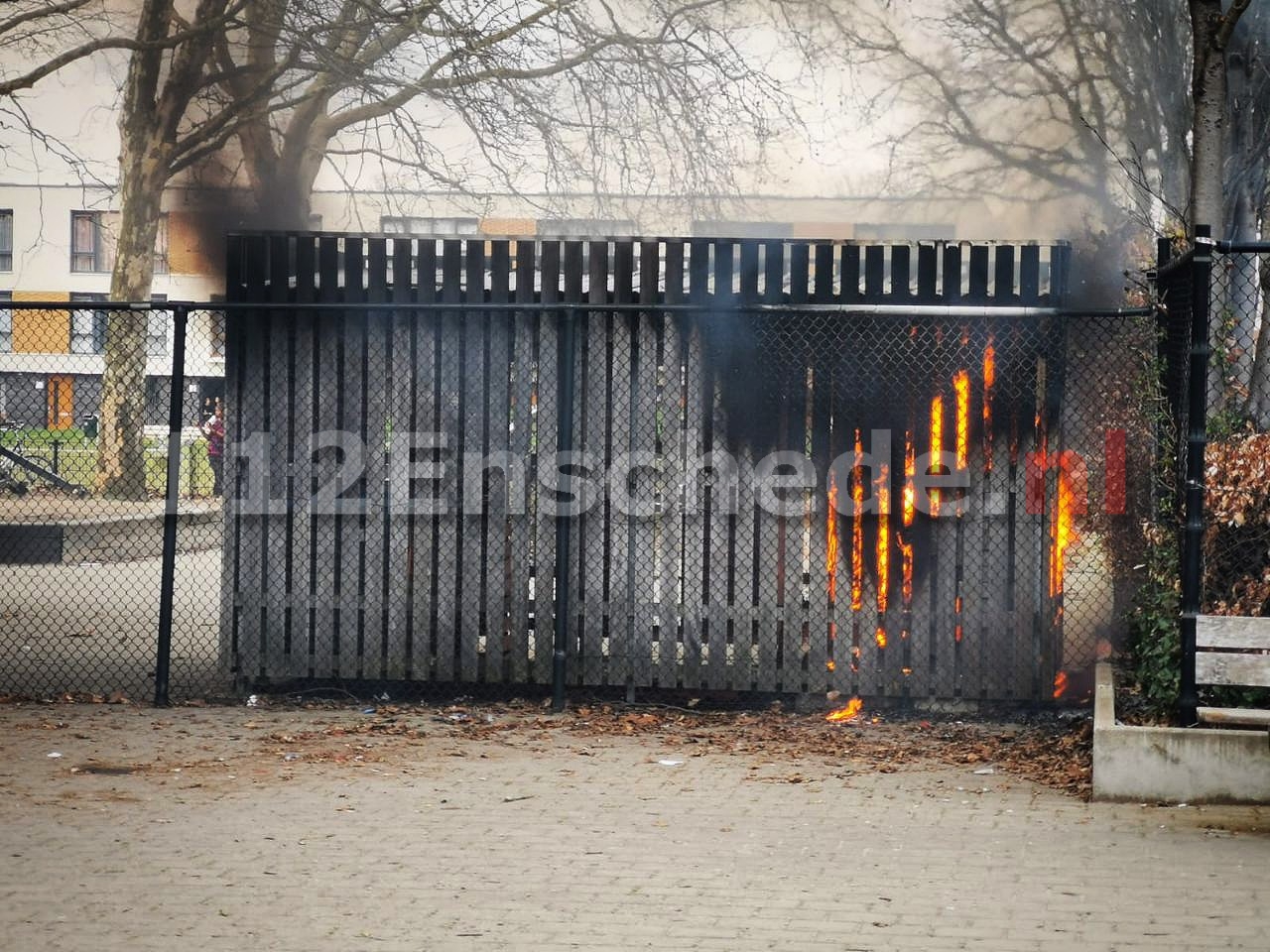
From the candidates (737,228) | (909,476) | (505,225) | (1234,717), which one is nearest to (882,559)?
(909,476)

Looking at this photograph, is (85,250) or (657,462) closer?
(657,462)

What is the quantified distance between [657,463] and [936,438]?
5.24ft

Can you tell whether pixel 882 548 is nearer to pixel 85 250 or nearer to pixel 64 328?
pixel 64 328

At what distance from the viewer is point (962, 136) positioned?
85.3 ft

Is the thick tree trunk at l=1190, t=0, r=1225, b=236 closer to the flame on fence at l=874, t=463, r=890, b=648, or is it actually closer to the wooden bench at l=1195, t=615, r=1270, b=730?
the flame on fence at l=874, t=463, r=890, b=648

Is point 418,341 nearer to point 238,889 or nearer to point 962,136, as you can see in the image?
point 238,889

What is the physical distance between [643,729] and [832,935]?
383 cm

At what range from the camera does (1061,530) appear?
29.4 feet

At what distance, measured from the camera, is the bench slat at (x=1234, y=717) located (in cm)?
710

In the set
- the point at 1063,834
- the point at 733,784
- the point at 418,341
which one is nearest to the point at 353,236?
the point at 418,341

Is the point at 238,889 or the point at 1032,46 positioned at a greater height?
the point at 1032,46

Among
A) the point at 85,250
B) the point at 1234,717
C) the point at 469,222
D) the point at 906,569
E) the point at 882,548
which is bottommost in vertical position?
the point at 1234,717

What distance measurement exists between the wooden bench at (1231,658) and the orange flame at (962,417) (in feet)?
6.82

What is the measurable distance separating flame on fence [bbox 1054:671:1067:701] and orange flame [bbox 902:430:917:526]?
4.08 ft
